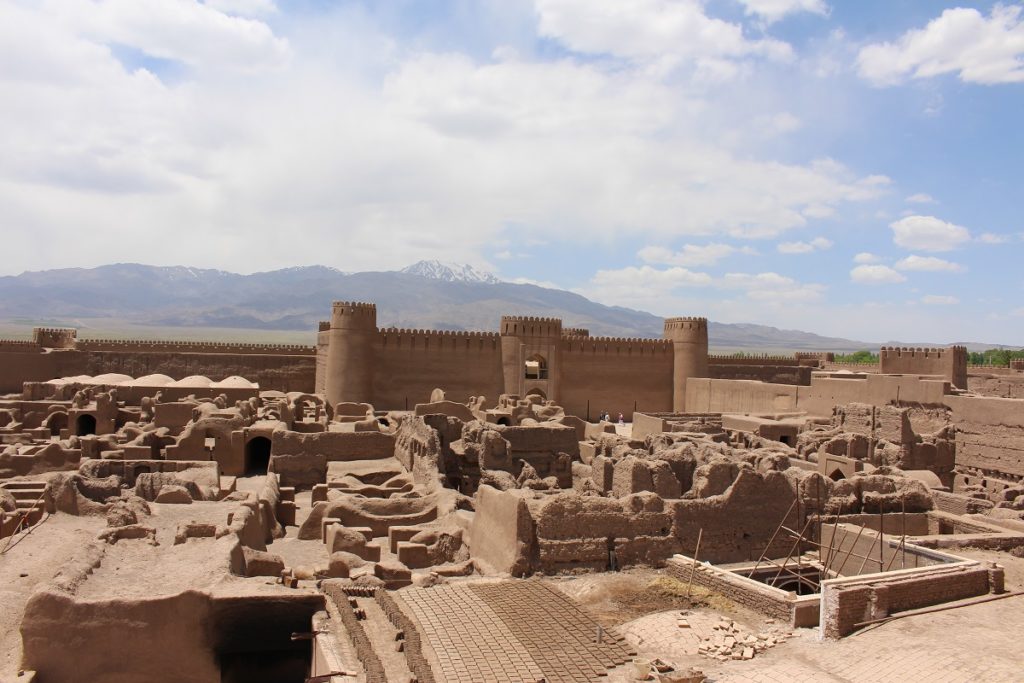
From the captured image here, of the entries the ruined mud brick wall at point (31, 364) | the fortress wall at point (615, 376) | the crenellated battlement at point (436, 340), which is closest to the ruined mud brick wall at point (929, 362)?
the fortress wall at point (615, 376)

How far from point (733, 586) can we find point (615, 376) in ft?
85.9

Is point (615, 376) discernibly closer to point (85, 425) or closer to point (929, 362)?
point (929, 362)

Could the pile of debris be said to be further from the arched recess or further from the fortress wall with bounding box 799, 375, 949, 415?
the arched recess

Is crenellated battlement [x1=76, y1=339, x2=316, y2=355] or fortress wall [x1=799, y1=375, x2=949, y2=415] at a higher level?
crenellated battlement [x1=76, y1=339, x2=316, y2=355]

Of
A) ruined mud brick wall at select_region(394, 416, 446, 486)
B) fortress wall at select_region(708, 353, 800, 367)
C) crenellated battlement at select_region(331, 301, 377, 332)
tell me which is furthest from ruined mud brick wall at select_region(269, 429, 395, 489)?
fortress wall at select_region(708, 353, 800, 367)

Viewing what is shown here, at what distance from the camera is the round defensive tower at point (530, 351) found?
1455 inches

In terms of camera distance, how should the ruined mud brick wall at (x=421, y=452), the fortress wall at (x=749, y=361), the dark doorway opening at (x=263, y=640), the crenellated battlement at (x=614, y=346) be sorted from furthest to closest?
the fortress wall at (x=749, y=361), the crenellated battlement at (x=614, y=346), the ruined mud brick wall at (x=421, y=452), the dark doorway opening at (x=263, y=640)

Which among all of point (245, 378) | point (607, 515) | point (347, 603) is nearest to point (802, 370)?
point (245, 378)

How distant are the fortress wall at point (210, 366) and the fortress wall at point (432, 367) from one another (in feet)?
17.7

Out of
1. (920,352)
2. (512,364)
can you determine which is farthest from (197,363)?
(920,352)

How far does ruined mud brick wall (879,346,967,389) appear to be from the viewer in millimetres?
34125

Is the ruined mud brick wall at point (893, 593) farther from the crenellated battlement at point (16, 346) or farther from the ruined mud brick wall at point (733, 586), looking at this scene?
the crenellated battlement at point (16, 346)

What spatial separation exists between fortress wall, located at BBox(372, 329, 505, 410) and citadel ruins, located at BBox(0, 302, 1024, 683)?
6650 millimetres

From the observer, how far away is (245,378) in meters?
38.4
